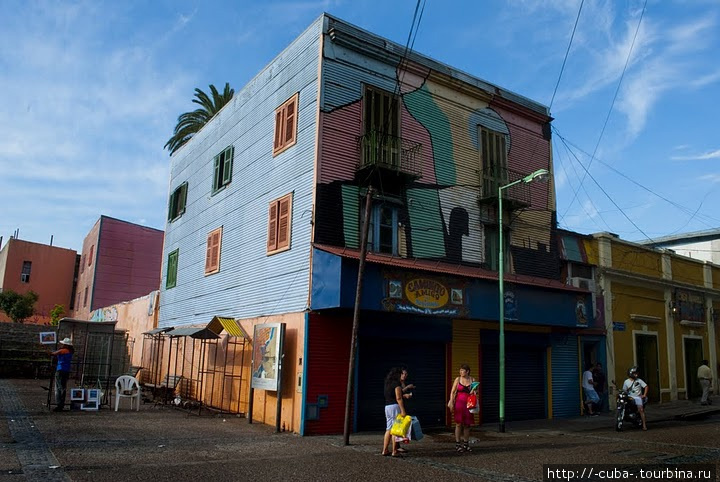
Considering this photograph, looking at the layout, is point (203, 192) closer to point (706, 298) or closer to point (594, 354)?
point (594, 354)

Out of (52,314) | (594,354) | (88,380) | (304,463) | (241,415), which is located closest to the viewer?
(304,463)

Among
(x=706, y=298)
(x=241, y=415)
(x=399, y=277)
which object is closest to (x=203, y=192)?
(x=241, y=415)

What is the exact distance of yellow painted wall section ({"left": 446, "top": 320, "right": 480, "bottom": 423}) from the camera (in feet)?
54.4

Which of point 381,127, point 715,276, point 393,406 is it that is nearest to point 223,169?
point 381,127

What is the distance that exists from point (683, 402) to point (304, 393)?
16919 mm

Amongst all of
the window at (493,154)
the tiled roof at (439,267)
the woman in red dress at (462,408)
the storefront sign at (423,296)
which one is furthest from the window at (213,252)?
the woman in red dress at (462,408)

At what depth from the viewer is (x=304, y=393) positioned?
45.0 feet

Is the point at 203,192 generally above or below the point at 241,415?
above

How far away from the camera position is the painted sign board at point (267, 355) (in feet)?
47.4

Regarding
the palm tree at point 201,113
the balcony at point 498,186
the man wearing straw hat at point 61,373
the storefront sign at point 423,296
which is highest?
the palm tree at point 201,113

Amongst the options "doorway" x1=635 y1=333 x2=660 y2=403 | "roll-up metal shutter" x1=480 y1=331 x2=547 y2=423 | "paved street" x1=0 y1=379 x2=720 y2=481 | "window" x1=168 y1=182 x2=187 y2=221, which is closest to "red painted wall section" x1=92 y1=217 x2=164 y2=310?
"window" x1=168 y1=182 x2=187 y2=221

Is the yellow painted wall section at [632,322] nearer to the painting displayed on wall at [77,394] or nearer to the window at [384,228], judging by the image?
the window at [384,228]

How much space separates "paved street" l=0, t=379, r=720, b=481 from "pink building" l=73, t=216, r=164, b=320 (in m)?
24.4

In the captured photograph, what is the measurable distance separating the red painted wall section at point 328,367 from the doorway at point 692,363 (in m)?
16.9
